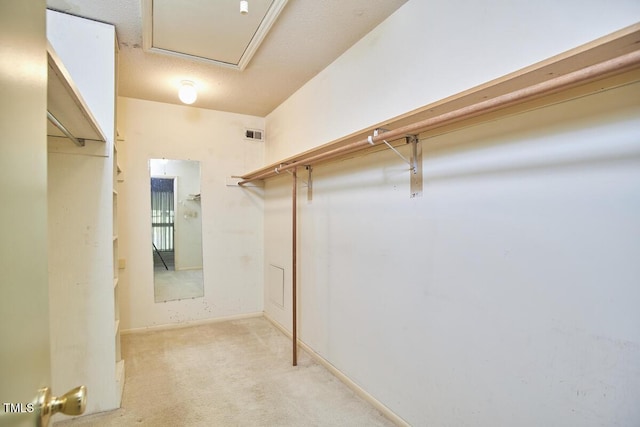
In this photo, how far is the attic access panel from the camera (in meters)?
1.93

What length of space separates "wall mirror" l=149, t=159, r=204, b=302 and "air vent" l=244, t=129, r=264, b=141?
0.71 meters

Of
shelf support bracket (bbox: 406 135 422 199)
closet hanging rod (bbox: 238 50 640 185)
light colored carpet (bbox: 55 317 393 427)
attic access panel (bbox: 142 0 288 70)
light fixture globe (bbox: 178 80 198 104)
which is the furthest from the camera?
light fixture globe (bbox: 178 80 198 104)

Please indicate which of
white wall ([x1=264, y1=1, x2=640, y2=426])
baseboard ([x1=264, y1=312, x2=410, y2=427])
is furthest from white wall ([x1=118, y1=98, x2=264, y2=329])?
white wall ([x1=264, y1=1, x2=640, y2=426])

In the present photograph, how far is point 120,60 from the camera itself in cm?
262

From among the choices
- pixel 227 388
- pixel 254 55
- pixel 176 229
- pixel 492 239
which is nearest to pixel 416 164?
pixel 492 239

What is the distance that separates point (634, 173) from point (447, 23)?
1095 millimetres

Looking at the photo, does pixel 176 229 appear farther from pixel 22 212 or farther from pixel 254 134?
pixel 22 212

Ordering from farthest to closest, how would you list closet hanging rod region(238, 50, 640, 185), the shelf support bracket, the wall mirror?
the wall mirror → the shelf support bracket → closet hanging rod region(238, 50, 640, 185)

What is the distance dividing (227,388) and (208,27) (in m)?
2.55

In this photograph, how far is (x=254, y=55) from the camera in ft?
8.27

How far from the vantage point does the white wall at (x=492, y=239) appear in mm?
1099

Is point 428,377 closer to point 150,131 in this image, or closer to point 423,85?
point 423,85

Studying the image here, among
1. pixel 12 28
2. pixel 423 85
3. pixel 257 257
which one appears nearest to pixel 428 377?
pixel 423 85

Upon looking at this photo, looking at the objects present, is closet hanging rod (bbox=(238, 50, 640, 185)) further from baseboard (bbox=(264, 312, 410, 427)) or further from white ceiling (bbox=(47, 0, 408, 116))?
baseboard (bbox=(264, 312, 410, 427))
